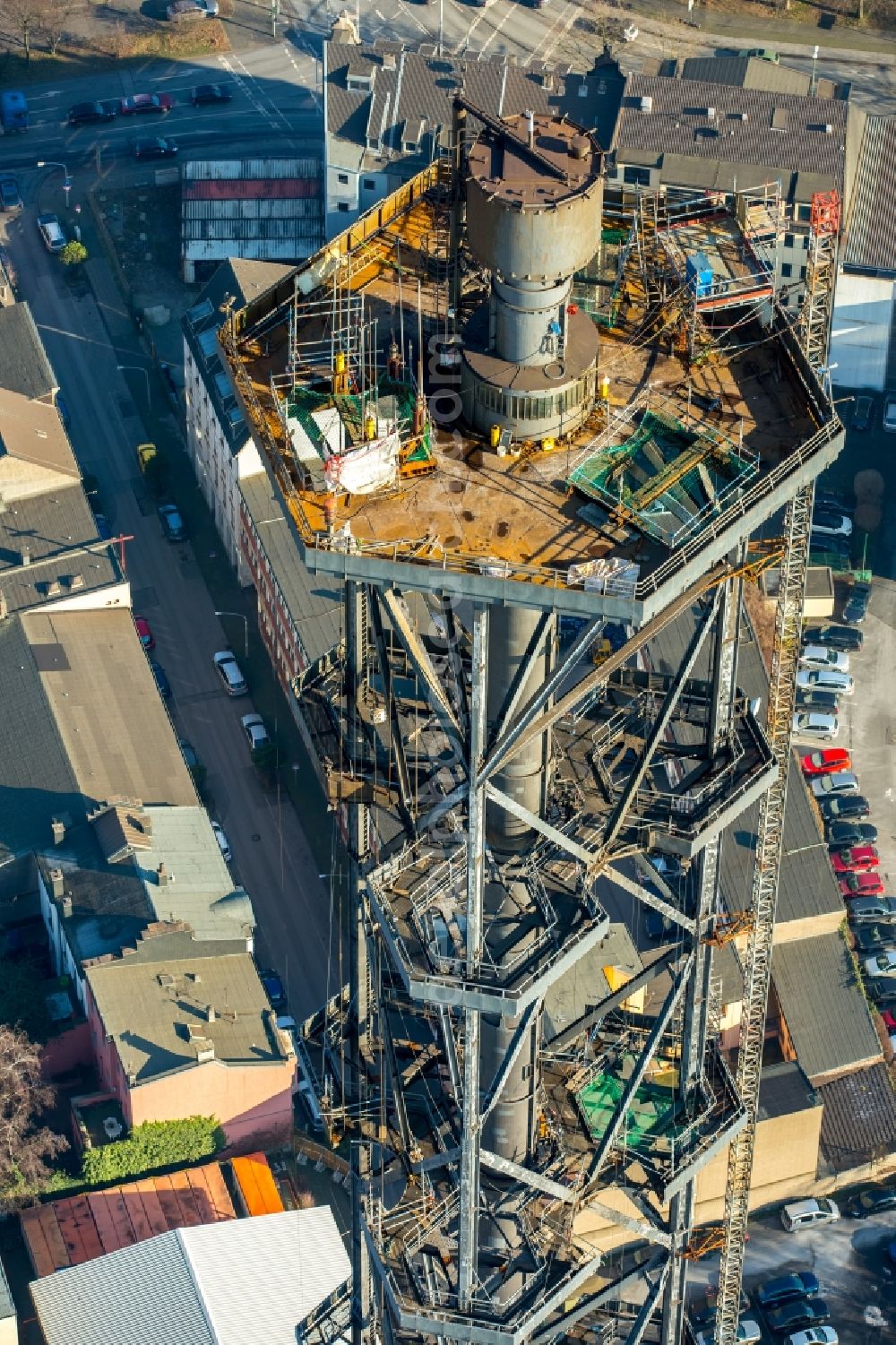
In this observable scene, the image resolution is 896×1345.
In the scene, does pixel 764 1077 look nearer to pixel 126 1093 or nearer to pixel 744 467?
pixel 126 1093

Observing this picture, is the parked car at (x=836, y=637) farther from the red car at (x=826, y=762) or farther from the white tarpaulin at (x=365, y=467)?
the white tarpaulin at (x=365, y=467)

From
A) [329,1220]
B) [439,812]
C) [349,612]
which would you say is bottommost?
[329,1220]

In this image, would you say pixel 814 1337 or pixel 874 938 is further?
pixel 874 938

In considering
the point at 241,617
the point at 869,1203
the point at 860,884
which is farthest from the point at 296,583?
the point at 869,1203

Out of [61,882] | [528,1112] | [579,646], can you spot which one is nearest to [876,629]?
[61,882]

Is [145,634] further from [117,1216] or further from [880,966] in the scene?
[880,966]

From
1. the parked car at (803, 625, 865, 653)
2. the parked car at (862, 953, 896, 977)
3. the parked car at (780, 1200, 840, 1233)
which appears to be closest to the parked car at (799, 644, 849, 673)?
the parked car at (803, 625, 865, 653)

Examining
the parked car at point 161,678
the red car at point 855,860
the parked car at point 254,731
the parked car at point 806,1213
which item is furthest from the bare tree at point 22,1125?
the red car at point 855,860
